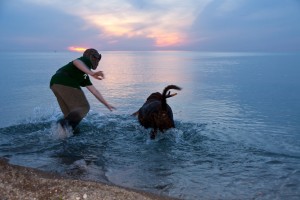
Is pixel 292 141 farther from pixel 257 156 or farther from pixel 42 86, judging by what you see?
pixel 42 86

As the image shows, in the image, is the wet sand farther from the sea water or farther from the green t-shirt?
the green t-shirt

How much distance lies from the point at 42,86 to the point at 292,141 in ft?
51.2

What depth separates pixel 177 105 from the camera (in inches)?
526

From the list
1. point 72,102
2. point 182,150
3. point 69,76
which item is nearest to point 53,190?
point 182,150

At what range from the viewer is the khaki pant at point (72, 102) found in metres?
8.03

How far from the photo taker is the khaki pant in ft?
26.3

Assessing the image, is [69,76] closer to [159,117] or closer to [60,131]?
[60,131]

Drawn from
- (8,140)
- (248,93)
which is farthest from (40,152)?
(248,93)

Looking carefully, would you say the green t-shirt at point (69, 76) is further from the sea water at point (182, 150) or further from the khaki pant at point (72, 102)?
the sea water at point (182, 150)

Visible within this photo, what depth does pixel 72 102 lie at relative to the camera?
816 centimetres

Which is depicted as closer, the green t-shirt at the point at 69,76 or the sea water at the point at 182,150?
the sea water at the point at 182,150

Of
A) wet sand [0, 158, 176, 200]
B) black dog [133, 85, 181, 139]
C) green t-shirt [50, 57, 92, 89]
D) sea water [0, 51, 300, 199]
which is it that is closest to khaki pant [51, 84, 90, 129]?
green t-shirt [50, 57, 92, 89]

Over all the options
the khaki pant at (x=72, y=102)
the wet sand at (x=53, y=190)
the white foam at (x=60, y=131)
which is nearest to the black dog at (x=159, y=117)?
the khaki pant at (x=72, y=102)

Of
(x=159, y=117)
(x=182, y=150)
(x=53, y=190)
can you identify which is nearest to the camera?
(x=53, y=190)
